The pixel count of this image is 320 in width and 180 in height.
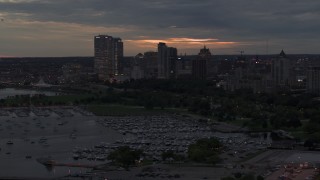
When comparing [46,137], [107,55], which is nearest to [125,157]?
[46,137]

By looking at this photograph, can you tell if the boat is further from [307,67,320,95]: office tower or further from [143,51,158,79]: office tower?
[143,51,158,79]: office tower

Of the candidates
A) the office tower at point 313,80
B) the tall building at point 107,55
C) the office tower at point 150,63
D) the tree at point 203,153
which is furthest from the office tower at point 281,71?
the tree at point 203,153

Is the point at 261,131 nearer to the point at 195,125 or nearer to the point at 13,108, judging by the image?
the point at 195,125

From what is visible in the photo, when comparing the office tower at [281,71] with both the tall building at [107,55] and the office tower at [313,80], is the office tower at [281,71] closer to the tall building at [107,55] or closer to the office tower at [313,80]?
the office tower at [313,80]

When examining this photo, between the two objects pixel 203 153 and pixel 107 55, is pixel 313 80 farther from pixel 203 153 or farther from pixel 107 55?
pixel 107 55

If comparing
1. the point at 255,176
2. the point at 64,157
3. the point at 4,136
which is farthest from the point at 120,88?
the point at 255,176

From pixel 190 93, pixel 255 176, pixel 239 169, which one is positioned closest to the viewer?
pixel 255 176
